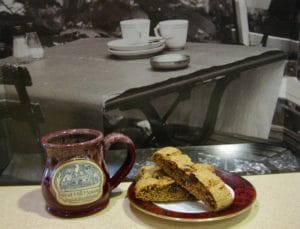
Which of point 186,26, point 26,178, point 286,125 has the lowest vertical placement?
point 26,178

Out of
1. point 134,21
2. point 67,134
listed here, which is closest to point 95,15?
point 134,21

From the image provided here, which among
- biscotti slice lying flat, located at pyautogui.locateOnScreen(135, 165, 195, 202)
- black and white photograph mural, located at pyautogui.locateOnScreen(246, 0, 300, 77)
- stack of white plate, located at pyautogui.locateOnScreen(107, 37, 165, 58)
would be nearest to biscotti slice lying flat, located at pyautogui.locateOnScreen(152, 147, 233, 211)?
biscotti slice lying flat, located at pyautogui.locateOnScreen(135, 165, 195, 202)

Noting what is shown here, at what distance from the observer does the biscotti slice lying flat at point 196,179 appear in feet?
2.10

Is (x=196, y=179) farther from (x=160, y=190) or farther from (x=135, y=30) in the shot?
(x=135, y=30)

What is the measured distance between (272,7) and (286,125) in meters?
0.26

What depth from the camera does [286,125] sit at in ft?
3.02

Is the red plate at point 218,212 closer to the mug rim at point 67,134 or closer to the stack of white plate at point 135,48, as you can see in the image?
the mug rim at point 67,134

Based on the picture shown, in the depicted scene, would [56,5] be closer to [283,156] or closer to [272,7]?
[272,7]

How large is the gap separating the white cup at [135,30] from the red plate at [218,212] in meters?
0.30

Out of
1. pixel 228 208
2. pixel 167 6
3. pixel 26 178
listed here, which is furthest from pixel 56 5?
pixel 228 208

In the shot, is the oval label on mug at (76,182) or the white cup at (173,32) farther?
the white cup at (173,32)

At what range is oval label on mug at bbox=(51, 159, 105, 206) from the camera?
665 mm

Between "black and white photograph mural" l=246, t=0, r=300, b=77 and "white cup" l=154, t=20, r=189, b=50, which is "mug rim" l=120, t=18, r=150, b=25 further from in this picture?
"black and white photograph mural" l=246, t=0, r=300, b=77

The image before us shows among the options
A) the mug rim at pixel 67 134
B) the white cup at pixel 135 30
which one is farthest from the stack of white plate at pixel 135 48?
the mug rim at pixel 67 134
